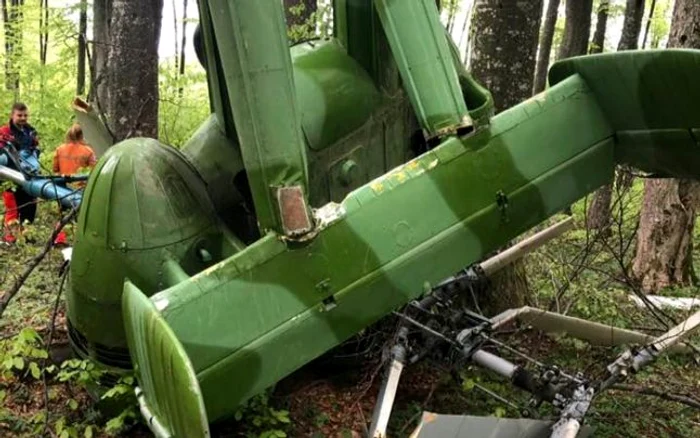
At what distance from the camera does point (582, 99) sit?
148 inches

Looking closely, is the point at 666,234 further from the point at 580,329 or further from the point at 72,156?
the point at 72,156

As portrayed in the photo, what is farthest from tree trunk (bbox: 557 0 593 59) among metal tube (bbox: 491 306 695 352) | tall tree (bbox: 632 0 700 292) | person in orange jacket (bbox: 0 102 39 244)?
person in orange jacket (bbox: 0 102 39 244)

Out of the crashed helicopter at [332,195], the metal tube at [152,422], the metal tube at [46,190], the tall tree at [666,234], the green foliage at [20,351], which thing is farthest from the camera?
the tall tree at [666,234]

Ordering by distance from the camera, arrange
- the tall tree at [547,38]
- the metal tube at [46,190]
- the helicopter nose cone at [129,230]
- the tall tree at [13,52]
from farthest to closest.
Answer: the tall tree at [547,38] → the tall tree at [13,52] → the metal tube at [46,190] → the helicopter nose cone at [129,230]

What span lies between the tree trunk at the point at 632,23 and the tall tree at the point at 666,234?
225 inches

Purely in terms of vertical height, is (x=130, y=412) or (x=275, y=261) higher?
(x=275, y=261)

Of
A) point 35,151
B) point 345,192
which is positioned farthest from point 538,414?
point 35,151

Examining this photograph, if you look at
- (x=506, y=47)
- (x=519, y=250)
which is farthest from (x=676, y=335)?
(x=506, y=47)

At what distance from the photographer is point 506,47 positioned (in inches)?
193

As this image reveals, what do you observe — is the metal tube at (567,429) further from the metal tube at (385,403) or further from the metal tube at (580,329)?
the metal tube at (580,329)

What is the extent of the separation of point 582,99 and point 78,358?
3.14 m

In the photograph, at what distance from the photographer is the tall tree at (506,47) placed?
15.9 ft

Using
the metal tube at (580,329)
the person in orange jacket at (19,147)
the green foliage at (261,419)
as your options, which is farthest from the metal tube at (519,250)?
the person in orange jacket at (19,147)

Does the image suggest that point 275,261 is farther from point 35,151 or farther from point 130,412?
point 35,151
